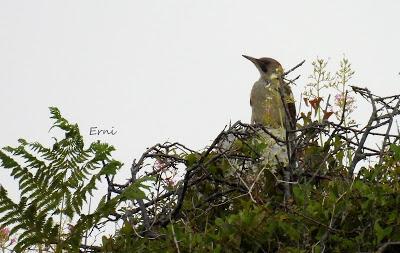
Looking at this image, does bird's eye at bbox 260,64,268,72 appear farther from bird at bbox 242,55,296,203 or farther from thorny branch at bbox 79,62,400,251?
thorny branch at bbox 79,62,400,251

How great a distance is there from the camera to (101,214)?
244 centimetres

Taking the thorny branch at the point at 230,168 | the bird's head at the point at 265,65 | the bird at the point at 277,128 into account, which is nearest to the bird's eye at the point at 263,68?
the bird's head at the point at 265,65

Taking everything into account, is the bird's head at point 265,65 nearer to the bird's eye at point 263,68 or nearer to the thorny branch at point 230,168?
the bird's eye at point 263,68

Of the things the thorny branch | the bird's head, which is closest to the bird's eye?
the bird's head

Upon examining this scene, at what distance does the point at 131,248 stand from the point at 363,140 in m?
1.21

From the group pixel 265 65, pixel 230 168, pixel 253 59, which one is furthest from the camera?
pixel 253 59

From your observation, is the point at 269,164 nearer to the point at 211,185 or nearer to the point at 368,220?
the point at 211,185

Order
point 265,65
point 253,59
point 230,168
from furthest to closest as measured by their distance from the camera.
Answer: point 253,59
point 265,65
point 230,168

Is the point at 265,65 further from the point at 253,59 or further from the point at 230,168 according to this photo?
the point at 230,168

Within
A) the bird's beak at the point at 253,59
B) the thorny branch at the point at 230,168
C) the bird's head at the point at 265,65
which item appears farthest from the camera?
the bird's beak at the point at 253,59

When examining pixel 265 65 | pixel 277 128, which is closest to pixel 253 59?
pixel 265 65

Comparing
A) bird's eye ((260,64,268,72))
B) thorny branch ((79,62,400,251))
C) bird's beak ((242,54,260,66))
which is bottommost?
thorny branch ((79,62,400,251))

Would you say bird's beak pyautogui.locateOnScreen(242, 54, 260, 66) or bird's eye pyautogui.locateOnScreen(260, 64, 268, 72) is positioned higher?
bird's beak pyautogui.locateOnScreen(242, 54, 260, 66)

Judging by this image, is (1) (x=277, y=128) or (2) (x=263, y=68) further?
(2) (x=263, y=68)
